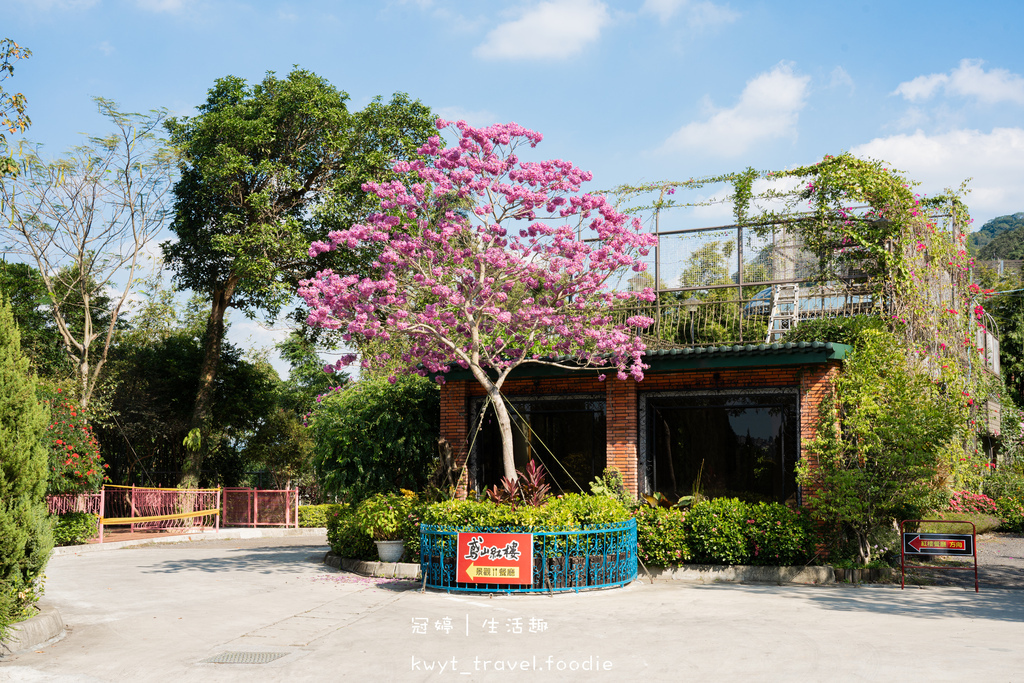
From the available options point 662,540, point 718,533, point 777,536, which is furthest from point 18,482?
point 777,536

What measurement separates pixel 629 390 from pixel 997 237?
202ft

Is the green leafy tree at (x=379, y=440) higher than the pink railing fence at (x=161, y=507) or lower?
higher

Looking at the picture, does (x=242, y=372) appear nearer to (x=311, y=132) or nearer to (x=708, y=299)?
(x=311, y=132)

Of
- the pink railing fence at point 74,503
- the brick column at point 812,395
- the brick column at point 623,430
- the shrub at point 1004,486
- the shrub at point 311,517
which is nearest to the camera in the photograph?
the brick column at point 812,395

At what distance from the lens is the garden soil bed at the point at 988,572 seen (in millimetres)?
12336

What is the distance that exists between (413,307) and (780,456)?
6.86 metres

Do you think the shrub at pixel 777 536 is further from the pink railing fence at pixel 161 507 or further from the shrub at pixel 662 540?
the pink railing fence at pixel 161 507

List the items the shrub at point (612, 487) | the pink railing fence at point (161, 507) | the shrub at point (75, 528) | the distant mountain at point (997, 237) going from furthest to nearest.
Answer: the distant mountain at point (997, 237) < the pink railing fence at point (161, 507) < the shrub at point (75, 528) < the shrub at point (612, 487)

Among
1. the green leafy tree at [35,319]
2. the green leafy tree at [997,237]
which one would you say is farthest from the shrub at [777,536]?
the green leafy tree at [997,237]

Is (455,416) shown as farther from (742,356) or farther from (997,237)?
(997,237)

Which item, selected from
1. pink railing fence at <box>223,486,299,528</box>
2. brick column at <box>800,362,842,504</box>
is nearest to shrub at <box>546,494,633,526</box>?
brick column at <box>800,362,842,504</box>

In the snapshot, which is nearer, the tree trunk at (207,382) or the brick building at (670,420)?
the brick building at (670,420)

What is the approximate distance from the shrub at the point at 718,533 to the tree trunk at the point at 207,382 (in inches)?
733

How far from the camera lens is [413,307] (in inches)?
569
